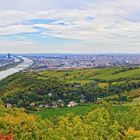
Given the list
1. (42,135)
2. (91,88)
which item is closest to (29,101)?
(91,88)

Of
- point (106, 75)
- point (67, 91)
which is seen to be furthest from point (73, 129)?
point (106, 75)

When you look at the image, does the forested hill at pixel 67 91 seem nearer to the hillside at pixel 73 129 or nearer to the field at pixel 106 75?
the field at pixel 106 75

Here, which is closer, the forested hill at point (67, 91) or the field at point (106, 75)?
the forested hill at point (67, 91)

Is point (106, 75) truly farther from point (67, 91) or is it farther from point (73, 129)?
point (73, 129)

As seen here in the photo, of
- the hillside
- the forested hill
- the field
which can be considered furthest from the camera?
the field

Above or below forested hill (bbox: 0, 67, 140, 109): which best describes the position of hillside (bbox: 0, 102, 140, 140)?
above

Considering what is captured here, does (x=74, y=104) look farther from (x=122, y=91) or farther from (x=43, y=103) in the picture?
(x=122, y=91)

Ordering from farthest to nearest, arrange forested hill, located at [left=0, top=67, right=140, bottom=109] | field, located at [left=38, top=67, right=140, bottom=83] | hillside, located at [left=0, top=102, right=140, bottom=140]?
field, located at [left=38, top=67, right=140, bottom=83] < forested hill, located at [left=0, top=67, right=140, bottom=109] < hillside, located at [left=0, top=102, right=140, bottom=140]

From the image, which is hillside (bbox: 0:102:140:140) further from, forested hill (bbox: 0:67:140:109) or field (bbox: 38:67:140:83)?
field (bbox: 38:67:140:83)

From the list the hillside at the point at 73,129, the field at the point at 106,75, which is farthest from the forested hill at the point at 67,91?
the hillside at the point at 73,129

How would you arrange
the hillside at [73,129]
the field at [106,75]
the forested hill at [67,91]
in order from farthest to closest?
the field at [106,75], the forested hill at [67,91], the hillside at [73,129]

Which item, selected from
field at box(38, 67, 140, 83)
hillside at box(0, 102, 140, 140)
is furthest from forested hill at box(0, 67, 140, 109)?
hillside at box(0, 102, 140, 140)
